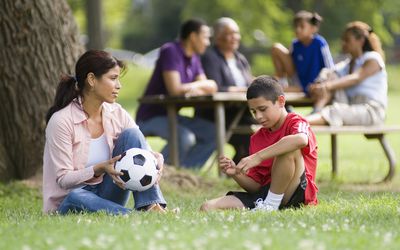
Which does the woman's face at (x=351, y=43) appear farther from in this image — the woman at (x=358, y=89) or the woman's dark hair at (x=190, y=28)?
the woman's dark hair at (x=190, y=28)

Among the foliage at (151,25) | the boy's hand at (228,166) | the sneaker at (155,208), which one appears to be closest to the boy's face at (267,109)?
the boy's hand at (228,166)

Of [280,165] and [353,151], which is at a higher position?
[280,165]

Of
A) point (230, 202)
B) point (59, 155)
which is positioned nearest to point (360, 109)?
point (230, 202)

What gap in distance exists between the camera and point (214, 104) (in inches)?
470

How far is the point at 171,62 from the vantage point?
39.8ft

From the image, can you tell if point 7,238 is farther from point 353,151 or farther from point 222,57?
point 353,151

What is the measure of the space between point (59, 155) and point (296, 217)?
5.90 ft

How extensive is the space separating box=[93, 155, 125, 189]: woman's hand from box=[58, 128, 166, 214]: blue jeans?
0.21 m

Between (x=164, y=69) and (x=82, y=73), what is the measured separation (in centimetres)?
454

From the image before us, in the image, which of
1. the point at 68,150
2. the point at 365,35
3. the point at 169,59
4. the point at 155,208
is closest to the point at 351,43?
the point at 365,35

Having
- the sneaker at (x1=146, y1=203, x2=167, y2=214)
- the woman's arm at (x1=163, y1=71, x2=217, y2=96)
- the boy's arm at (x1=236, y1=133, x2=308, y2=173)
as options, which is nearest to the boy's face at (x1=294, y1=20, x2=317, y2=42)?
the woman's arm at (x1=163, y1=71, x2=217, y2=96)

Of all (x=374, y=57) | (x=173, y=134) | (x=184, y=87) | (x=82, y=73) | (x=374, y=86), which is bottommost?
(x=173, y=134)

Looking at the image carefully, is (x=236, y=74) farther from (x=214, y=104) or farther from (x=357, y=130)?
(x=357, y=130)

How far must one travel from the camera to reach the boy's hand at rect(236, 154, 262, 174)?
7.07m
